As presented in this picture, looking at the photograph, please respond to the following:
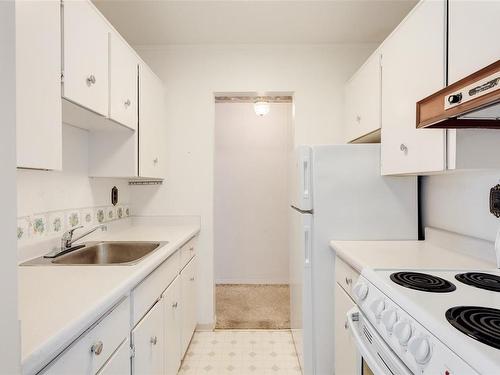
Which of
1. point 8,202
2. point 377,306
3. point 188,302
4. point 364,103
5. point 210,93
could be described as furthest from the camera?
point 210,93

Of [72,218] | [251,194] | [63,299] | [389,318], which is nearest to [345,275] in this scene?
[389,318]

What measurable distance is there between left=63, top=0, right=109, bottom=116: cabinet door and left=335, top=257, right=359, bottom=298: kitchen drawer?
1.55 m

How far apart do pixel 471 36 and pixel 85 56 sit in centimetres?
162

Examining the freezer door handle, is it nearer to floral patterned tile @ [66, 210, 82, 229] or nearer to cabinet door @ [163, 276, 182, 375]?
cabinet door @ [163, 276, 182, 375]

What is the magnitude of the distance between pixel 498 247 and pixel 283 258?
2.72 m

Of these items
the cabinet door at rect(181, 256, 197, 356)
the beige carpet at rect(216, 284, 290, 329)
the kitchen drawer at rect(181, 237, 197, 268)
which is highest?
the kitchen drawer at rect(181, 237, 197, 268)

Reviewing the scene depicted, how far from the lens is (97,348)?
0.90 m

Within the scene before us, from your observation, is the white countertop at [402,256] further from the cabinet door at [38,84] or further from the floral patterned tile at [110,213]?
the floral patterned tile at [110,213]

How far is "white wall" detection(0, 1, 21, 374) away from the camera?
0.44m

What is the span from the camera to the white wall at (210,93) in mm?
2645

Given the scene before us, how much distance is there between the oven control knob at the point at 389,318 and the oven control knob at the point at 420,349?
118 millimetres

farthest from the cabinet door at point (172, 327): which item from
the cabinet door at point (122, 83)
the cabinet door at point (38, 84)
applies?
the cabinet door at point (122, 83)

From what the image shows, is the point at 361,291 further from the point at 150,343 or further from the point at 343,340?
the point at 150,343

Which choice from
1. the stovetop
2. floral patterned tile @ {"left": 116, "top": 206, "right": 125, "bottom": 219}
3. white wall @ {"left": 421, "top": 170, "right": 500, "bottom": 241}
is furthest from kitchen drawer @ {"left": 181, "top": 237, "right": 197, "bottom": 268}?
white wall @ {"left": 421, "top": 170, "right": 500, "bottom": 241}
